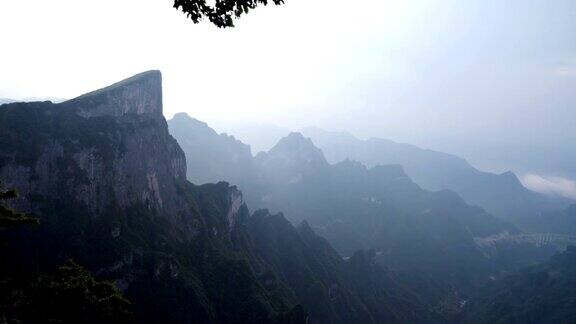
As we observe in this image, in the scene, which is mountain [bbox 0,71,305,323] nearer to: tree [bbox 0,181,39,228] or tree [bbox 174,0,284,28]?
tree [bbox 0,181,39,228]

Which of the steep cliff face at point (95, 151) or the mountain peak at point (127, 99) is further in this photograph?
the mountain peak at point (127, 99)

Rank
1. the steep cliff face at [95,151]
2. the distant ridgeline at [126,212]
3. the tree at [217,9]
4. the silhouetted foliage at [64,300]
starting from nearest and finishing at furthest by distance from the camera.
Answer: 1. the tree at [217,9]
2. the silhouetted foliage at [64,300]
3. the distant ridgeline at [126,212]
4. the steep cliff face at [95,151]

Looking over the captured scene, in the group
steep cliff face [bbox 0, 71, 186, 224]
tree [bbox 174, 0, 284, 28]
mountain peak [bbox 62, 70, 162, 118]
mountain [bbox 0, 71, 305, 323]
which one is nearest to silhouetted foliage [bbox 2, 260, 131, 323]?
tree [bbox 174, 0, 284, 28]

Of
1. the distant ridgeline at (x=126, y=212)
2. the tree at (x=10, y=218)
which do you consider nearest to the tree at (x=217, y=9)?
the tree at (x=10, y=218)

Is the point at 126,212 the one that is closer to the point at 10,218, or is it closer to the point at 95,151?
the point at 95,151

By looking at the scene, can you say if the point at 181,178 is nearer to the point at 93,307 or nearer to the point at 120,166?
the point at 120,166

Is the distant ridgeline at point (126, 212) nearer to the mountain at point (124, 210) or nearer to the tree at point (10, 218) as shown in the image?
the mountain at point (124, 210)
